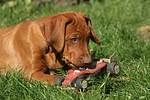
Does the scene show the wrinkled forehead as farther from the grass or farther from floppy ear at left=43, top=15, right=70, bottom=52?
the grass

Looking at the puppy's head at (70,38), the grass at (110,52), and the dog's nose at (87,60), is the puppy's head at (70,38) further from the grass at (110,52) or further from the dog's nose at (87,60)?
the grass at (110,52)

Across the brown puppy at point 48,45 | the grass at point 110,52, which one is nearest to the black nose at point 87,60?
the brown puppy at point 48,45

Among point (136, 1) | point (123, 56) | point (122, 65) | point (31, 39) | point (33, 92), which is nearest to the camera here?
point (33, 92)

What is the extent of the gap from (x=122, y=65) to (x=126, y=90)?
92cm

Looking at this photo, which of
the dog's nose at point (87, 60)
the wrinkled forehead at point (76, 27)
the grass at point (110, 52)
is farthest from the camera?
the wrinkled forehead at point (76, 27)

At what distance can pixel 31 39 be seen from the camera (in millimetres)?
3412

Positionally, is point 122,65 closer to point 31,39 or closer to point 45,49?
point 45,49

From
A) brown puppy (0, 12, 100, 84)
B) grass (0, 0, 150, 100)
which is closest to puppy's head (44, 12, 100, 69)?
brown puppy (0, 12, 100, 84)

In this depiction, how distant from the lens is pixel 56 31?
123 inches

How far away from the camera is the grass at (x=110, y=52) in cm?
280

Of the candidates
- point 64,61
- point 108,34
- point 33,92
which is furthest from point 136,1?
point 33,92

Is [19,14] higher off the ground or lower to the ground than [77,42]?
higher

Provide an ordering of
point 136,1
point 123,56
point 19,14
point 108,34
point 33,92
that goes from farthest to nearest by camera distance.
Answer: point 136,1, point 19,14, point 108,34, point 123,56, point 33,92

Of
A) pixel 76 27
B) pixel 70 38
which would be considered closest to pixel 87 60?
pixel 70 38
